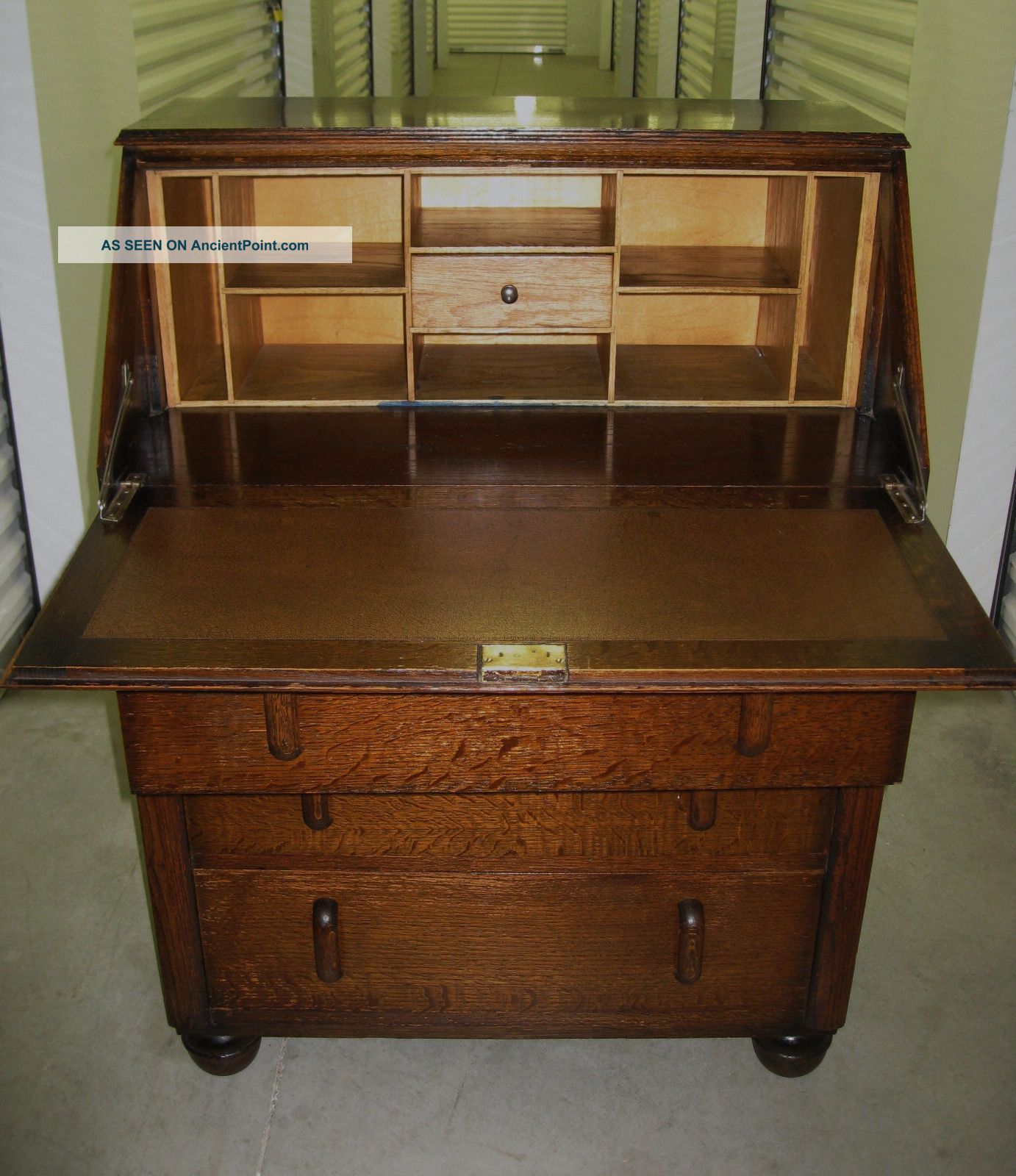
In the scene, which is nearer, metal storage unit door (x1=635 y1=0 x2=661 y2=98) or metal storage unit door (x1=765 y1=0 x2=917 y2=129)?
metal storage unit door (x1=765 y1=0 x2=917 y2=129)

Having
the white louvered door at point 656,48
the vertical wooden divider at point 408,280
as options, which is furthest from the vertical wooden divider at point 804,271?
the white louvered door at point 656,48

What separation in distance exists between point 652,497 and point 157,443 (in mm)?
790

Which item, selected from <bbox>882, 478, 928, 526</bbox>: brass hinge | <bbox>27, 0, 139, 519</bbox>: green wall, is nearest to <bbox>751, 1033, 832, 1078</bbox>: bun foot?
<bbox>882, 478, 928, 526</bbox>: brass hinge

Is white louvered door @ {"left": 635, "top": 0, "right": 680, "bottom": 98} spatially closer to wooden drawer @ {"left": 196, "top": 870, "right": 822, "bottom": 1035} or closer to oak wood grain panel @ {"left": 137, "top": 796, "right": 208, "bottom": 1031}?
wooden drawer @ {"left": 196, "top": 870, "right": 822, "bottom": 1035}

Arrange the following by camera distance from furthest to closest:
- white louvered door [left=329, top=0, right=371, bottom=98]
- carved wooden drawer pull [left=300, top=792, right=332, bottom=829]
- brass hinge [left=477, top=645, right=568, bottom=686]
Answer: white louvered door [left=329, top=0, right=371, bottom=98]
carved wooden drawer pull [left=300, top=792, right=332, bottom=829]
brass hinge [left=477, top=645, right=568, bottom=686]

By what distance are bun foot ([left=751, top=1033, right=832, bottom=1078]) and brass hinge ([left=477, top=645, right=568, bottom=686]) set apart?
83cm

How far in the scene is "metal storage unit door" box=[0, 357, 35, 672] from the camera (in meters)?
2.85

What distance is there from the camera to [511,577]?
1614mm

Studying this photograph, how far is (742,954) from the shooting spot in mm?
1824

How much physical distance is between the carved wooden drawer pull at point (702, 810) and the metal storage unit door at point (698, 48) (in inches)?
158

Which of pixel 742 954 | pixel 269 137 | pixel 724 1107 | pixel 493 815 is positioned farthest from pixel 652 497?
pixel 724 1107

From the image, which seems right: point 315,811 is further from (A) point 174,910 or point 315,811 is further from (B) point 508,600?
(B) point 508,600

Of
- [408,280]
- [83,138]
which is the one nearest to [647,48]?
[83,138]

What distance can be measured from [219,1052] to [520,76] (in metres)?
7.57
